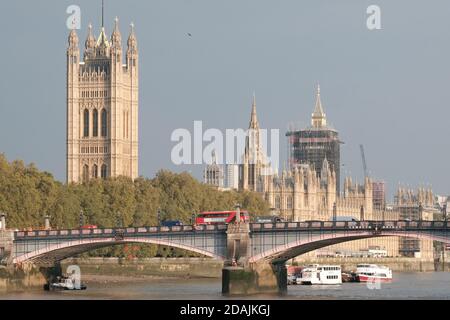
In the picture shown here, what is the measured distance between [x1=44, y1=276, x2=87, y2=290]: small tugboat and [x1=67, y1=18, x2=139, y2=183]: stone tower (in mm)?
69685

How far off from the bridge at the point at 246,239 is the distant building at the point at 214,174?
3719 inches

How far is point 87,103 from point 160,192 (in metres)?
35.0

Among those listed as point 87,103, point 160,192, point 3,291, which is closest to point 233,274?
point 3,291

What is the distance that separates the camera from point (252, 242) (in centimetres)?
9025

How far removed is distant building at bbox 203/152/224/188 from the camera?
19056 centimetres

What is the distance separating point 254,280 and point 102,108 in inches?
3281

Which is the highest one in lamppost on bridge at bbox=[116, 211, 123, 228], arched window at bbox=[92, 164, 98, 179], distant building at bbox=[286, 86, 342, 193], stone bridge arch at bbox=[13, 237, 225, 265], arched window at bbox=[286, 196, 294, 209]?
distant building at bbox=[286, 86, 342, 193]

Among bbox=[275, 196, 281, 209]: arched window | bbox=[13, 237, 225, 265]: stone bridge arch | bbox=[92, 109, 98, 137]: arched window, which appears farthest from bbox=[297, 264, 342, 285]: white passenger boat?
bbox=[275, 196, 281, 209]: arched window

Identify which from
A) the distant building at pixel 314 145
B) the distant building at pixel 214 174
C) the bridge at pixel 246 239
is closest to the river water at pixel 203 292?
the bridge at pixel 246 239

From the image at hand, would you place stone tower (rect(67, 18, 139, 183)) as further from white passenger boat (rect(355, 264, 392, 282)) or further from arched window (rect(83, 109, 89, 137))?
white passenger boat (rect(355, 264, 392, 282))

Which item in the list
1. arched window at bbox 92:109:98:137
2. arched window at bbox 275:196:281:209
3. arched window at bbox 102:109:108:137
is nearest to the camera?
arched window at bbox 102:109:108:137

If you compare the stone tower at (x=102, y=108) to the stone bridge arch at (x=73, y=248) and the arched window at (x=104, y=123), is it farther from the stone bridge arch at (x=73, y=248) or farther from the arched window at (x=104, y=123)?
the stone bridge arch at (x=73, y=248)

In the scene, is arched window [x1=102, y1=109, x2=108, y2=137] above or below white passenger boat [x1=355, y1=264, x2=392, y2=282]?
above
